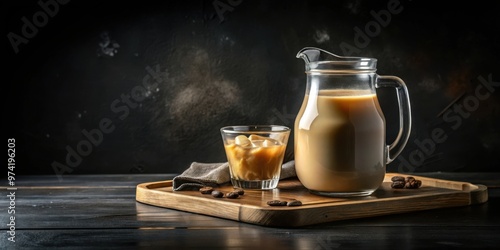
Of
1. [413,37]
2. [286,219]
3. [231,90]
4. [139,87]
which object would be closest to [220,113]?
[231,90]

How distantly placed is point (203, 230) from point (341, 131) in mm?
318

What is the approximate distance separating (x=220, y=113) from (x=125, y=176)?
0.32 m

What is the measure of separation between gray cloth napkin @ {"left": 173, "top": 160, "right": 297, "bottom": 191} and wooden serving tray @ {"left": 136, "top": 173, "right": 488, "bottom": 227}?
0.08 ft

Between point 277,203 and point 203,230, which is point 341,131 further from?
point 203,230

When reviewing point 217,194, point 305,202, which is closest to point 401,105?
point 305,202

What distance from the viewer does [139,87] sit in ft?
6.68

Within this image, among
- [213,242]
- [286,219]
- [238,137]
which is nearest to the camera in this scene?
[213,242]

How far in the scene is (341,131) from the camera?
4.25 ft

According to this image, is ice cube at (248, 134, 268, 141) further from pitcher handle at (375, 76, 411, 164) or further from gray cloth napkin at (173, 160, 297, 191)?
pitcher handle at (375, 76, 411, 164)

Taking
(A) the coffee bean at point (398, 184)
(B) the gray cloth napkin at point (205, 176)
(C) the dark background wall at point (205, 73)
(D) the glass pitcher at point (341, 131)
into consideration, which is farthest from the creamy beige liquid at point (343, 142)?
→ (C) the dark background wall at point (205, 73)

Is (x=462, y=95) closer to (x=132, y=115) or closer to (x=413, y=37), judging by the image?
(x=413, y=37)

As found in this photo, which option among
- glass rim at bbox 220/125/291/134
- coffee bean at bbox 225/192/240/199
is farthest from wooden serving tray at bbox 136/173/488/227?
glass rim at bbox 220/125/291/134

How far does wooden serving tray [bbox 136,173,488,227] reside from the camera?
1195mm

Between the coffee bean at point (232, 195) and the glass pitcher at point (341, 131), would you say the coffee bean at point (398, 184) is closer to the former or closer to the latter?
the glass pitcher at point (341, 131)
